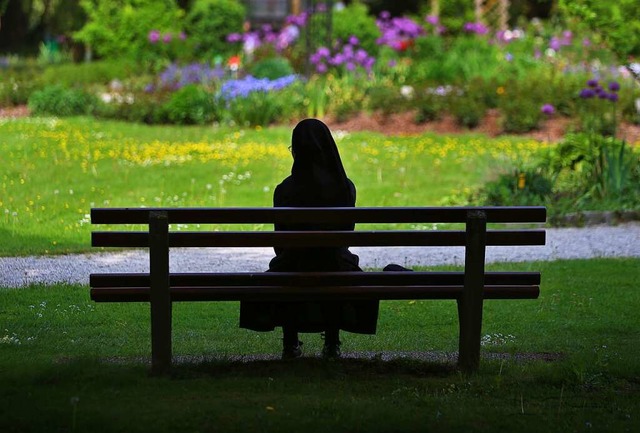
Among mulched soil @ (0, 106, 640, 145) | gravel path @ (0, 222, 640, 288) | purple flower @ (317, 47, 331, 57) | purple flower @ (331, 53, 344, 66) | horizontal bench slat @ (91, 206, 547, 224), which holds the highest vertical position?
purple flower @ (317, 47, 331, 57)

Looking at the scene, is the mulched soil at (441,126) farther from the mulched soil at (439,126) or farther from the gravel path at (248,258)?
the gravel path at (248,258)

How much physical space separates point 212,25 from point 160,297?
2087 cm

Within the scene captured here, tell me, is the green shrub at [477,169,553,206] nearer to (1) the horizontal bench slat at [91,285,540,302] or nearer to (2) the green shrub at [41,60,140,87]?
(1) the horizontal bench slat at [91,285,540,302]

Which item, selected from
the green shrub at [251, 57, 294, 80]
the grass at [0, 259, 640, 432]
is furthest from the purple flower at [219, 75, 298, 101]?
the grass at [0, 259, 640, 432]

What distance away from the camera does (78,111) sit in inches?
774

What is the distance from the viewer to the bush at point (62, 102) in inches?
768

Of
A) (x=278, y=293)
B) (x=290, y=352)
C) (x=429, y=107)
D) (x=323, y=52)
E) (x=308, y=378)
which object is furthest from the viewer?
(x=323, y=52)

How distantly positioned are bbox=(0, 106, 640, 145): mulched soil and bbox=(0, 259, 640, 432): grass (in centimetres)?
965

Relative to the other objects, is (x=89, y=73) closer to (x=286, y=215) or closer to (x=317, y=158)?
(x=317, y=158)

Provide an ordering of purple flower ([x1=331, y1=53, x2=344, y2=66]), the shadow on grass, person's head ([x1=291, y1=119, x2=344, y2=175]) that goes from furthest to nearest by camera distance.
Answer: purple flower ([x1=331, y1=53, x2=344, y2=66]) < person's head ([x1=291, y1=119, x2=344, y2=175]) < the shadow on grass

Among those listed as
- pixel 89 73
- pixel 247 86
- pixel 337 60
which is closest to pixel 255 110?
pixel 247 86

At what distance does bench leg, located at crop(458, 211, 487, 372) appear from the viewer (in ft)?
16.9

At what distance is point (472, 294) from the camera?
527 centimetres

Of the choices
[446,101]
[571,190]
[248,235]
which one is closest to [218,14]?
[446,101]
